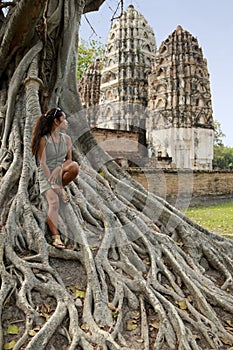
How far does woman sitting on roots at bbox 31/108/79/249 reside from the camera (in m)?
3.43

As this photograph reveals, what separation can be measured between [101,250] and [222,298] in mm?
1272

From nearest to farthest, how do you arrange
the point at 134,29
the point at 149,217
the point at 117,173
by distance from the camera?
the point at 149,217 < the point at 117,173 < the point at 134,29

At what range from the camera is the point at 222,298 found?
362 centimetres

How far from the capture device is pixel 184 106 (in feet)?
78.6

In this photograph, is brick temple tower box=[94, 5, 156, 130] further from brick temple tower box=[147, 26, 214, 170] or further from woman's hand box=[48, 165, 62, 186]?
woman's hand box=[48, 165, 62, 186]

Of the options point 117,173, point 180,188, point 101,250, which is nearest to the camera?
point 101,250

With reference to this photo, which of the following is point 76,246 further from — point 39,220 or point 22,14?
point 22,14

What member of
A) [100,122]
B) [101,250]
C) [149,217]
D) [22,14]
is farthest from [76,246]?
[100,122]

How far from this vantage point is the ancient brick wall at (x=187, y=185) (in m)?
12.7

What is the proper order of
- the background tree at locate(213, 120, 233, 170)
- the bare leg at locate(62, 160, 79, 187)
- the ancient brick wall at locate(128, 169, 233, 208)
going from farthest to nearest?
the background tree at locate(213, 120, 233, 170), the ancient brick wall at locate(128, 169, 233, 208), the bare leg at locate(62, 160, 79, 187)

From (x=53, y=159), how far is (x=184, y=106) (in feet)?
70.4

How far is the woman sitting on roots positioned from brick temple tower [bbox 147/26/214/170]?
20.0 m

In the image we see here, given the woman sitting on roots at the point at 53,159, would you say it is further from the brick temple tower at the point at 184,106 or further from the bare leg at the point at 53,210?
the brick temple tower at the point at 184,106

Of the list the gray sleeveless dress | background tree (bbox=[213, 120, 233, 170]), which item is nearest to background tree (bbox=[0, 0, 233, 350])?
the gray sleeveless dress
